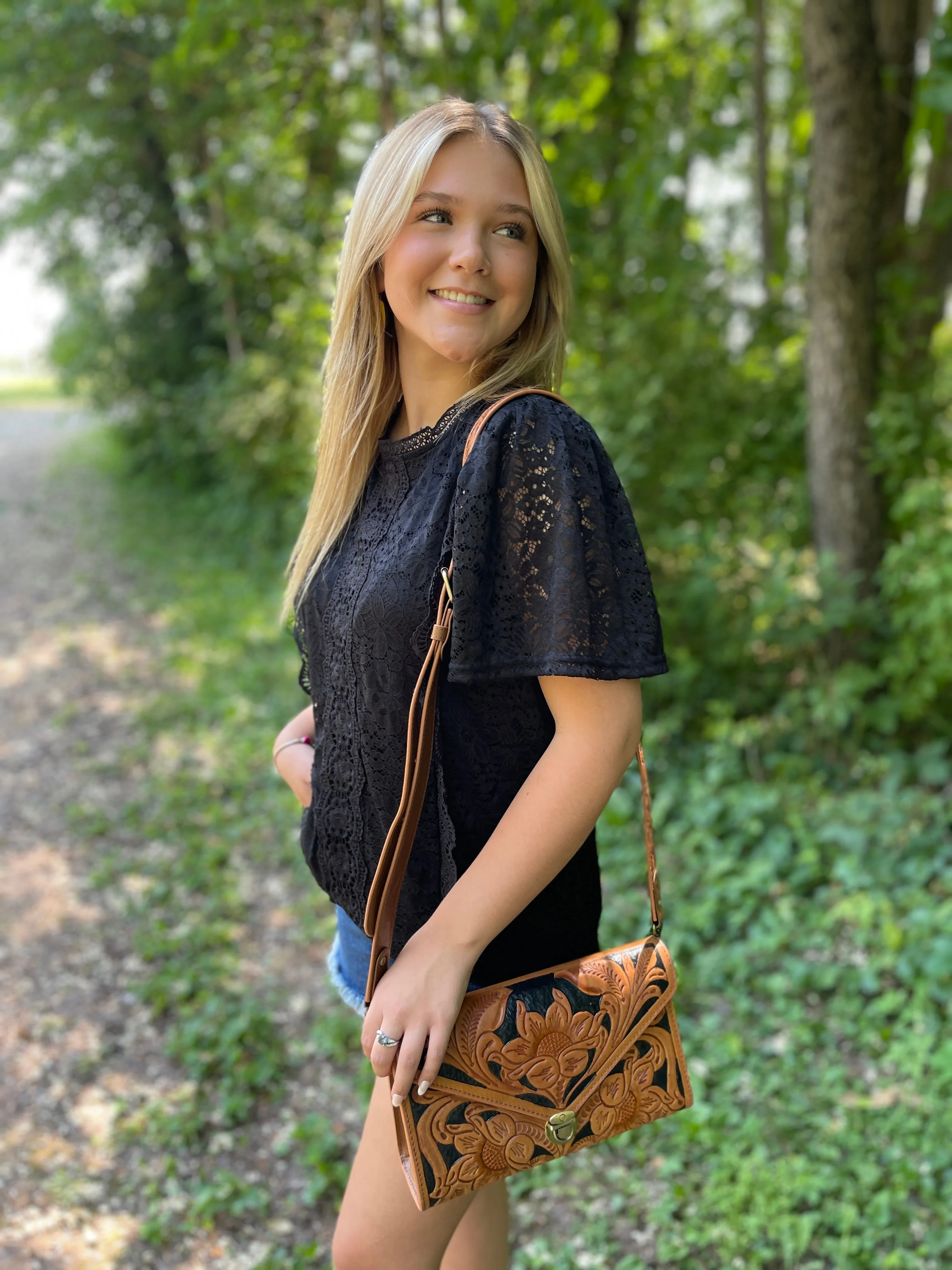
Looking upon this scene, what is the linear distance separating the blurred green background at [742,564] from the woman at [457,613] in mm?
1118

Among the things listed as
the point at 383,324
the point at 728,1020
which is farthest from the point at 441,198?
the point at 728,1020

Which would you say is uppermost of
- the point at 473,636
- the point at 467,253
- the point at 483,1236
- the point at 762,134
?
the point at 762,134

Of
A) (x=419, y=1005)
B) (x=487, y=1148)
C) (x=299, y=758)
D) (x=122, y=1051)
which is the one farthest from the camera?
(x=122, y=1051)

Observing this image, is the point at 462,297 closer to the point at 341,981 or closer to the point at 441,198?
the point at 441,198

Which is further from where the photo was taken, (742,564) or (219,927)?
(742,564)

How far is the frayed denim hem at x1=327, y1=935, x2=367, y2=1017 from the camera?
1.53m

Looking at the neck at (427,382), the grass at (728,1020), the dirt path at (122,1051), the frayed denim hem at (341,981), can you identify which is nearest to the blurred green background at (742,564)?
the grass at (728,1020)

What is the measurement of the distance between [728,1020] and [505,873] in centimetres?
205

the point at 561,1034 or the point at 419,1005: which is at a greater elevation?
the point at 419,1005

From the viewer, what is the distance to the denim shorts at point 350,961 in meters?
1.50

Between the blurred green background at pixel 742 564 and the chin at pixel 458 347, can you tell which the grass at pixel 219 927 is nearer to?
the blurred green background at pixel 742 564

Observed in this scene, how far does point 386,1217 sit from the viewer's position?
1263 millimetres

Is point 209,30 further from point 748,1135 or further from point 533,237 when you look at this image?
point 748,1135

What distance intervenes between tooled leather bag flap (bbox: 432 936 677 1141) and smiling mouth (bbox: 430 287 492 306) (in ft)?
2.74
